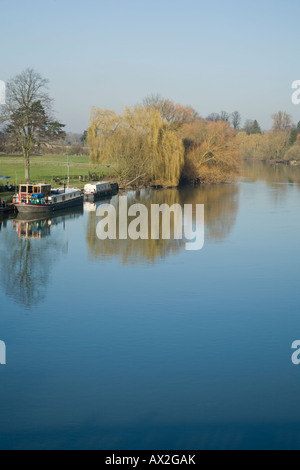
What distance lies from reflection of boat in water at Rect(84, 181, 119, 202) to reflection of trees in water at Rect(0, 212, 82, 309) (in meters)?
12.3

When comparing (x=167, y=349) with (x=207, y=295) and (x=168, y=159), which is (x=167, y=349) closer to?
(x=207, y=295)

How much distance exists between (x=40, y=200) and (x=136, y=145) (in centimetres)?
1851

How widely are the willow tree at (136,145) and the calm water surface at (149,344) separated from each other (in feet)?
86.5

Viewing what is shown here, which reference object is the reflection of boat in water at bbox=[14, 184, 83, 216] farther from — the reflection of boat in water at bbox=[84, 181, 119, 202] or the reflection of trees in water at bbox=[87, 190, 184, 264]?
the reflection of trees in water at bbox=[87, 190, 184, 264]

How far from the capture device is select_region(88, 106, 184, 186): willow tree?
54406mm

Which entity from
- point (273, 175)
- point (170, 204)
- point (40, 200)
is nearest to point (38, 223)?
point (40, 200)

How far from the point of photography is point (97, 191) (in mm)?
47656

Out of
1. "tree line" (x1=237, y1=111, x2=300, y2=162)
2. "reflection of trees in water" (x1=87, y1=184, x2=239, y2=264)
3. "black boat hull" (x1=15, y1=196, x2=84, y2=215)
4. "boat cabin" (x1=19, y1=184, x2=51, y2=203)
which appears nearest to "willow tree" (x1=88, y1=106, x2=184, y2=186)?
"reflection of trees in water" (x1=87, y1=184, x2=239, y2=264)

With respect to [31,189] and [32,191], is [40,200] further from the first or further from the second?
[31,189]

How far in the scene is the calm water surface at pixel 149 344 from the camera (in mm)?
11500

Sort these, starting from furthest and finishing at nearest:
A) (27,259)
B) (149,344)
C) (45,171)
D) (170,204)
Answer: (45,171)
(170,204)
(27,259)
(149,344)

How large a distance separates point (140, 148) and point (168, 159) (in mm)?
3113

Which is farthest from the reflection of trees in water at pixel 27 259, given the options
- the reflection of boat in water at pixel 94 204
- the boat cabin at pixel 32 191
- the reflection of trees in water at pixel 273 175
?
the reflection of trees in water at pixel 273 175

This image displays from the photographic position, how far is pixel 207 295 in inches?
790
